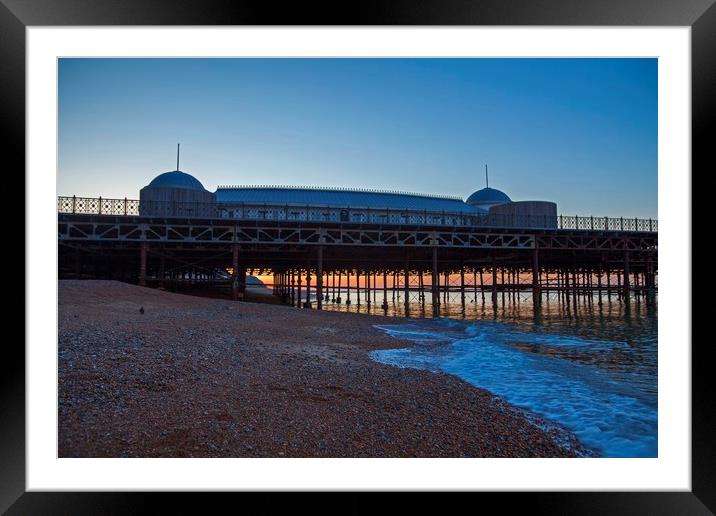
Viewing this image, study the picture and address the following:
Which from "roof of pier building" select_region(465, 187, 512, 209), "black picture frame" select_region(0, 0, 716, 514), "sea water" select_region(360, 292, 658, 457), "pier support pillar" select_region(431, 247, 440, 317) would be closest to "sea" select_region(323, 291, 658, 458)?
"sea water" select_region(360, 292, 658, 457)

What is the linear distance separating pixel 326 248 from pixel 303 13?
28.5 m

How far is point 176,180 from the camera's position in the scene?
1503 inches

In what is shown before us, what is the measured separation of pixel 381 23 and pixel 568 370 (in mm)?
10155

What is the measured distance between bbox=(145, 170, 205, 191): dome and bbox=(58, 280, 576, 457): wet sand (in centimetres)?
2897

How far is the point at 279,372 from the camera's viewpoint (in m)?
8.64

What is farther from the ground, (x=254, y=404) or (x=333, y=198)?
(x=333, y=198)

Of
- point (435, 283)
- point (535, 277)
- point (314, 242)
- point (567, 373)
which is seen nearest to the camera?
point (567, 373)

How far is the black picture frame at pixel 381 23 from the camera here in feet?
13.7

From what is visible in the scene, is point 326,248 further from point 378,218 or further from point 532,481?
point 532,481

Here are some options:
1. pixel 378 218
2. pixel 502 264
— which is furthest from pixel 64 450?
pixel 502 264

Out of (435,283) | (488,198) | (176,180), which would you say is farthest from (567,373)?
(488,198)

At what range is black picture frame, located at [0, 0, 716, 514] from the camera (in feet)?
13.7

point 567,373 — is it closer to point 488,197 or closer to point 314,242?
point 314,242

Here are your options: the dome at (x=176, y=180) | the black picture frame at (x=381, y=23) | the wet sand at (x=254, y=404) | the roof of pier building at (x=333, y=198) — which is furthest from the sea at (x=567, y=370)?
the dome at (x=176, y=180)
